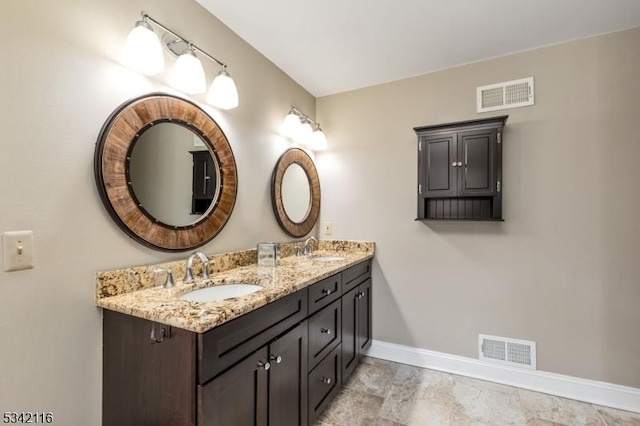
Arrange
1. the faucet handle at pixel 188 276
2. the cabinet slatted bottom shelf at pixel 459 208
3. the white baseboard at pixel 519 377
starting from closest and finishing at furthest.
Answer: the faucet handle at pixel 188 276, the white baseboard at pixel 519 377, the cabinet slatted bottom shelf at pixel 459 208

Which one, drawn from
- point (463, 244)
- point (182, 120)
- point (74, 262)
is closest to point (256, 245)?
point (182, 120)

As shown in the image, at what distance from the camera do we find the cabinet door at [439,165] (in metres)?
2.19

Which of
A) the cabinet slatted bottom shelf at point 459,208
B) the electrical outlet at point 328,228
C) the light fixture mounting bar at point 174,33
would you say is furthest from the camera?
the electrical outlet at point 328,228

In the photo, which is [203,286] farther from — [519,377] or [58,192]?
[519,377]

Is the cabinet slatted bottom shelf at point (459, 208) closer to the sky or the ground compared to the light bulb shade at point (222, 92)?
closer to the ground

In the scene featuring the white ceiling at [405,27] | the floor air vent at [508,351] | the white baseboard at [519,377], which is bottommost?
the white baseboard at [519,377]

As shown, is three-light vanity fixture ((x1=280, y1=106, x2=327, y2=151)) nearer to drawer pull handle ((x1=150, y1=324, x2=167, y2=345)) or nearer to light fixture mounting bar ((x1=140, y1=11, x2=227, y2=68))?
light fixture mounting bar ((x1=140, y1=11, x2=227, y2=68))

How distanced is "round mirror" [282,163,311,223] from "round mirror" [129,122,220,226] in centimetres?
74

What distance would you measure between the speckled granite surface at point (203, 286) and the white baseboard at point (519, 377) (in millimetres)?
1075

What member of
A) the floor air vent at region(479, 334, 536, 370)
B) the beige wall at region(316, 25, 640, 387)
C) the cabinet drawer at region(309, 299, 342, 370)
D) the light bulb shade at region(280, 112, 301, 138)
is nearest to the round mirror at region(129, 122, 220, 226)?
the light bulb shade at region(280, 112, 301, 138)

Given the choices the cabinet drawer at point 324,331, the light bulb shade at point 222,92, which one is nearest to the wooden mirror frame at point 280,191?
the light bulb shade at point 222,92

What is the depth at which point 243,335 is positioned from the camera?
1.10 m

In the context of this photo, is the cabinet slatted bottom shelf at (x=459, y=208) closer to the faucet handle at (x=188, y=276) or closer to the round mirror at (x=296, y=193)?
the round mirror at (x=296, y=193)

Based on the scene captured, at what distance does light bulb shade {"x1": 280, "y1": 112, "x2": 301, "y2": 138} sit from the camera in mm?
2305
